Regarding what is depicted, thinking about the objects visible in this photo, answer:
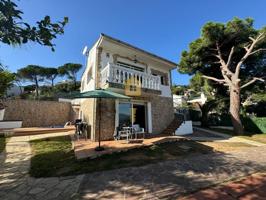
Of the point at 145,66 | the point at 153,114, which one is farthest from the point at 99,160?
the point at 145,66

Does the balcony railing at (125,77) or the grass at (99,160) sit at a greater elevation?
the balcony railing at (125,77)

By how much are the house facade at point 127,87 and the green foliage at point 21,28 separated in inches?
268

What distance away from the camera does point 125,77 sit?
11.2 meters

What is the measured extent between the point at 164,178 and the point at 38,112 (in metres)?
22.5

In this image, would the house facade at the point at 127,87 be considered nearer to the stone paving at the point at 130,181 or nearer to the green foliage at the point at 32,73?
the stone paving at the point at 130,181

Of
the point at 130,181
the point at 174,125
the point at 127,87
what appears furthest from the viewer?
the point at 174,125

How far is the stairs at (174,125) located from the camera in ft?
46.2

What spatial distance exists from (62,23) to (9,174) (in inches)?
239

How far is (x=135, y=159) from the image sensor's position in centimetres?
732

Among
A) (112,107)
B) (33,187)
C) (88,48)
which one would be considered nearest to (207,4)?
(88,48)

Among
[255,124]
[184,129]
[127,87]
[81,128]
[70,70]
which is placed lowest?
[184,129]

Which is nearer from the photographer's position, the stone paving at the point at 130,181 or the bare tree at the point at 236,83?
the stone paving at the point at 130,181

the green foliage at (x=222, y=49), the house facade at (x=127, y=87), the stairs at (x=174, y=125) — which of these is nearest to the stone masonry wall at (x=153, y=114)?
the house facade at (x=127, y=87)

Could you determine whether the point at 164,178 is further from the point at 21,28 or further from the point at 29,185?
the point at 21,28
